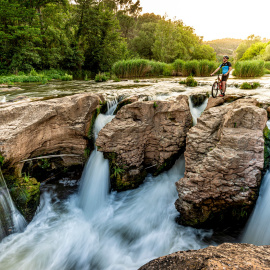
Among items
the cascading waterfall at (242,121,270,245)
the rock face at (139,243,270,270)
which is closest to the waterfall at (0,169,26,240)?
the rock face at (139,243,270,270)

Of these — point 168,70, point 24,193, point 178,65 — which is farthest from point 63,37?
point 24,193

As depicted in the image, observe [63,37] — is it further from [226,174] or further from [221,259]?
[221,259]

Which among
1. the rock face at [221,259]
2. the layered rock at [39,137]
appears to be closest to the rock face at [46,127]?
the layered rock at [39,137]

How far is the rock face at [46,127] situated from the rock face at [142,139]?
97cm

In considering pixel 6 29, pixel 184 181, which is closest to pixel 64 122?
pixel 184 181

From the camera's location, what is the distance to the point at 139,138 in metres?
5.41

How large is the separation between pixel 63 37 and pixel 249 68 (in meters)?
24.3

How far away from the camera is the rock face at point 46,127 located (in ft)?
14.8

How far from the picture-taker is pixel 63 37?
26.7m

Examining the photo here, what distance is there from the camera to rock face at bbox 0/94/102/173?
4496 millimetres

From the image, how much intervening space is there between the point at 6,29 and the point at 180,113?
80.0ft

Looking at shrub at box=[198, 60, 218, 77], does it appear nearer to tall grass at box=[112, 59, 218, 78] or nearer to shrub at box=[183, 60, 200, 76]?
tall grass at box=[112, 59, 218, 78]

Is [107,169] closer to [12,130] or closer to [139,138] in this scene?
[139,138]

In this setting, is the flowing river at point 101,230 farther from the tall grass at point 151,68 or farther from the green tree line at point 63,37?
the green tree line at point 63,37
